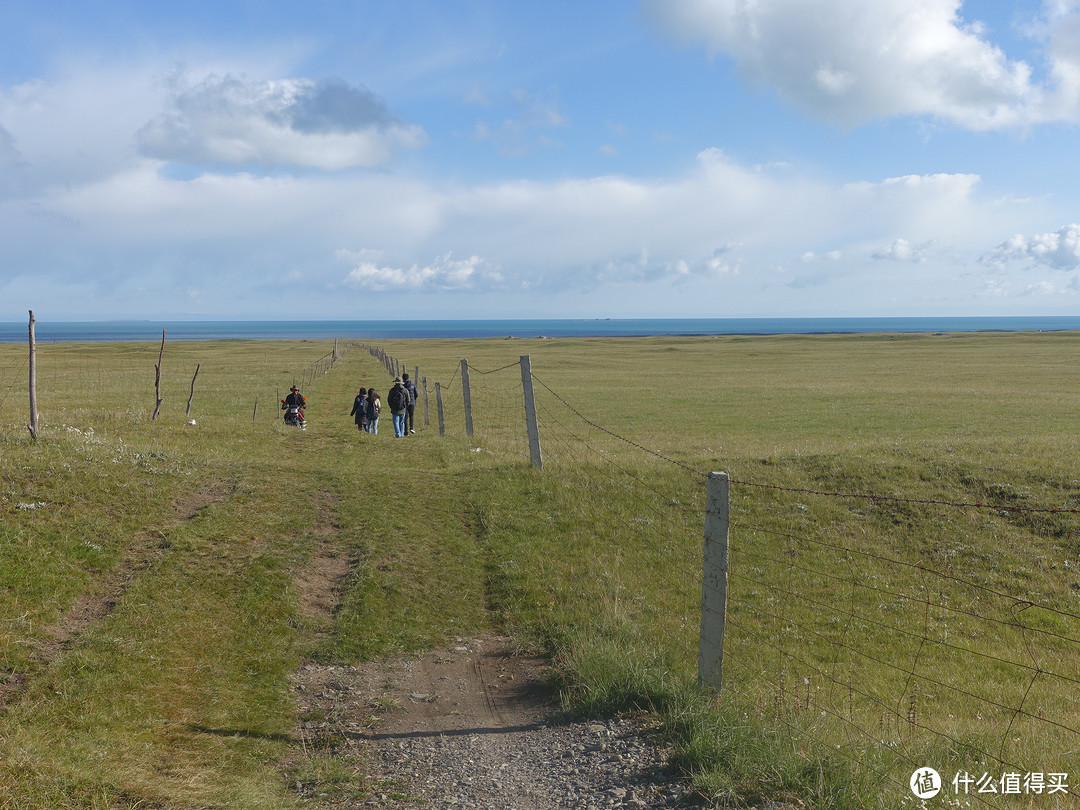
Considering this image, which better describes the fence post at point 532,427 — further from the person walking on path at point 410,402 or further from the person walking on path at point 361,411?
the person walking on path at point 361,411

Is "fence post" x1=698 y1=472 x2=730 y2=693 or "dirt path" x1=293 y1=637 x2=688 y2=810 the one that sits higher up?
"fence post" x1=698 y1=472 x2=730 y2=693

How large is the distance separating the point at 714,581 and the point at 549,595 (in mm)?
4183

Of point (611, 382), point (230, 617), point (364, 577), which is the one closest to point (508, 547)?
point (364, 577)

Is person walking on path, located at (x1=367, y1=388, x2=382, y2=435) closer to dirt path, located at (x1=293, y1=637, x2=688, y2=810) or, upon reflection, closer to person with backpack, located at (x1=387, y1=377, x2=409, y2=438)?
person with backpack, located at (x1=387, y1=377, x2=409, y2=438)

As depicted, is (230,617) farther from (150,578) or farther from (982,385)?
(982,385)

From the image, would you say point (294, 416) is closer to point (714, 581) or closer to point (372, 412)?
point (372, 412)

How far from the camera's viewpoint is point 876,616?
12.0 meters

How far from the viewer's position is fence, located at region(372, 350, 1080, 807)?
6.29m

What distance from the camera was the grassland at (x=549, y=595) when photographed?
603cm

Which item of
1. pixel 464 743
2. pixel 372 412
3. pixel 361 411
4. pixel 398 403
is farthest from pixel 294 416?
pixel 464 743

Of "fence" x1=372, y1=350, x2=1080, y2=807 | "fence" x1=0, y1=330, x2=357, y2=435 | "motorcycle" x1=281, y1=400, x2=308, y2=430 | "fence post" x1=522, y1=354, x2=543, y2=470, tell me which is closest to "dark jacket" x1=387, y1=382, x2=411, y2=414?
"motorcycle" x1=281, y1=400, x2=308, y2=430

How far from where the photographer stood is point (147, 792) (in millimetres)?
5234

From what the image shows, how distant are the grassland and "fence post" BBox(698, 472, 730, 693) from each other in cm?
26

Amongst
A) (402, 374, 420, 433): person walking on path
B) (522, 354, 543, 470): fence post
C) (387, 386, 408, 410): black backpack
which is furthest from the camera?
(402, 374, 420, 433): person walking on path
